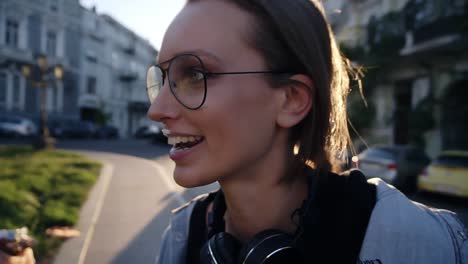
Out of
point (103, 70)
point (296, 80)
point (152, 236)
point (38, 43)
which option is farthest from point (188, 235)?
point (103, 70)

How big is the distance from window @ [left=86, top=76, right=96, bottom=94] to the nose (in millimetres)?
35859

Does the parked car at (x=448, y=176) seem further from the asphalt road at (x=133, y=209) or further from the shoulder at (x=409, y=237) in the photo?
the shoulder at (x=409, y=237)

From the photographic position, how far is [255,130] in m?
1.12

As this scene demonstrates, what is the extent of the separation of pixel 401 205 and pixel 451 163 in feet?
26.0

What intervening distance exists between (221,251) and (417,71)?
671 inches

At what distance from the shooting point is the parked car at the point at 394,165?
319 inches

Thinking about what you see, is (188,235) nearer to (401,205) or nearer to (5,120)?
(401,205)

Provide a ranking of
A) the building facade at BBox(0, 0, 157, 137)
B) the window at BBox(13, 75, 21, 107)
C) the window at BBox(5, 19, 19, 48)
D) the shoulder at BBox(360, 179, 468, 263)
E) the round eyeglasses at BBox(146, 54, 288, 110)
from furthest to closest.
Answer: the window at BBox(13, 75, 21, 107) < the building facade at BBox(0, 0, 157, 137) < the window at BBox(5, 19, 19, 48) < the round eyeglasses at BBox(146, 54, 288, 110) < the shoulder at BBox(360, 179, 468, 263)

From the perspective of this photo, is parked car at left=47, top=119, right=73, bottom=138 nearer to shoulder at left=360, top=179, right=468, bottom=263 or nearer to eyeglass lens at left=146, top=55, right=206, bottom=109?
eyeglass lens at left=146, top=55, right=206, bottom=109

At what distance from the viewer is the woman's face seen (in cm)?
108

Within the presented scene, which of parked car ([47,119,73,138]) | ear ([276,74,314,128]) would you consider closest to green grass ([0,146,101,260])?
ear ([276,74,314,128])

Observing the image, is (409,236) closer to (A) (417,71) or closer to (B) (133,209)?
(B) (133,209)

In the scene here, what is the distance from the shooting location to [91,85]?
115 feet

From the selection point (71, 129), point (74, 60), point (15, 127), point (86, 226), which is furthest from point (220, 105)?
point (74, 60)
